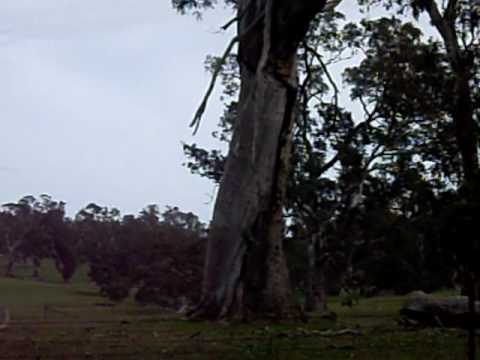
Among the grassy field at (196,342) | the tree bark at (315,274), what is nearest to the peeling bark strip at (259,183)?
the grassy field at (196,342)

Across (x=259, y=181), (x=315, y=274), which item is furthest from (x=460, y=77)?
(x=315, y=274)

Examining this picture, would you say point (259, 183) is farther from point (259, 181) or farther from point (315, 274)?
point (315, 274)

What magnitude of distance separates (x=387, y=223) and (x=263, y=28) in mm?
15368

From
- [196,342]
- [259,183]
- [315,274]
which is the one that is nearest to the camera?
[196,342]

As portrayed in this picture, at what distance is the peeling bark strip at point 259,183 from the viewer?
13031 millimetres

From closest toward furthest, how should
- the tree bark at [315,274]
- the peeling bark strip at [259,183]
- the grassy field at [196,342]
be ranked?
the grassy field at [196,342], the peeling bark strip at [259,183], the tree bark at [315,274]

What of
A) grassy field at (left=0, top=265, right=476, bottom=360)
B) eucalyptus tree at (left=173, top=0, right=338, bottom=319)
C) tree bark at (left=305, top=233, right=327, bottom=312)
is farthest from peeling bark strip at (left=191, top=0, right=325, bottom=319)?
tree bark at (left=305, top=233, right=327, bottom=312)

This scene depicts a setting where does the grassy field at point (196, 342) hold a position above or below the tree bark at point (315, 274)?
below

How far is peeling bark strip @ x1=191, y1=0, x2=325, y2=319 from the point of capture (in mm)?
13031

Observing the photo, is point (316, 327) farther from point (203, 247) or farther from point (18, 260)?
point (18, 260)

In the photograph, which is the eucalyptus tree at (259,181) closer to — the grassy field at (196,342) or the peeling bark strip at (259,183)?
the peeling bark strip at (259,183)

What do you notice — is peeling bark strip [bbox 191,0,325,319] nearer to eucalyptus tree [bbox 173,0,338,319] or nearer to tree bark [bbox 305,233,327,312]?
eucalyptus tree [bbox 173,0,338,319]

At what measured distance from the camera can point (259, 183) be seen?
44.3ft

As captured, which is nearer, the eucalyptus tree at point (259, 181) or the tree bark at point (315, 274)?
the eucalyptus tree at point (259, 181)
